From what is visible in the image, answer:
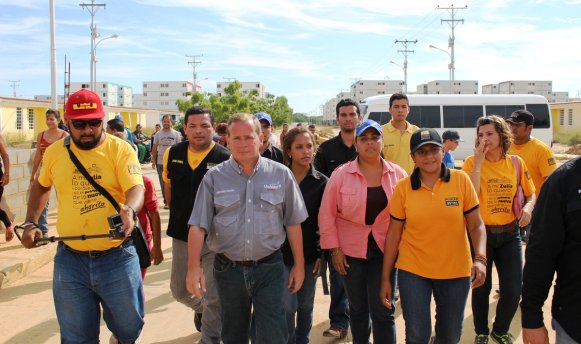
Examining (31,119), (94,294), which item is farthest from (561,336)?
(31,119)

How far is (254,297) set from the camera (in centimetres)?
318

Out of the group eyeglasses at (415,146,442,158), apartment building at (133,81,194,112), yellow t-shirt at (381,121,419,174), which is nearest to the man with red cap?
eyeglasses at (415,146,442,158)

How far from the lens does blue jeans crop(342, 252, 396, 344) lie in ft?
11.8

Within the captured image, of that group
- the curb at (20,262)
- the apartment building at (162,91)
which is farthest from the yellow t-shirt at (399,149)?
the apartment building at (162,91)

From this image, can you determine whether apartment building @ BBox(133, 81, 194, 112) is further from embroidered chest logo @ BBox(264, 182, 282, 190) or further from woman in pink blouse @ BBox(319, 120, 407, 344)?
embroidered chest logo @ BBox(264, 182, 282, 190)

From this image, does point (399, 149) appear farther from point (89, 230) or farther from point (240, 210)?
point (89, 230)

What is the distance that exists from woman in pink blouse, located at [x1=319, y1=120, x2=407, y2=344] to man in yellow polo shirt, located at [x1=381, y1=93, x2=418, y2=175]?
156 cm

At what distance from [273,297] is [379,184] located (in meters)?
1.14

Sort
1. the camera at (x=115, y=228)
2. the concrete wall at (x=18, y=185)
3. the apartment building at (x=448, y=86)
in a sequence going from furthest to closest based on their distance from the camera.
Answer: the apartment building at (x=448, y=86) → the concrete wall at (x=18, y=185) → the camera at (x=115, y=228)

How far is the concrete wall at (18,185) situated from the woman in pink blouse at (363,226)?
6.86 m

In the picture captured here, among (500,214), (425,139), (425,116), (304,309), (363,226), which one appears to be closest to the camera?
(425,139)

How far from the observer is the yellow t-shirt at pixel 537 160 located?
4742mm

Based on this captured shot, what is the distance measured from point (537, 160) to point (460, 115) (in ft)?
59.5

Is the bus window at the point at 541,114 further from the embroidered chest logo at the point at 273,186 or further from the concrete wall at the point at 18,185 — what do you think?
the embroidered chest logo at the point at 273,186
